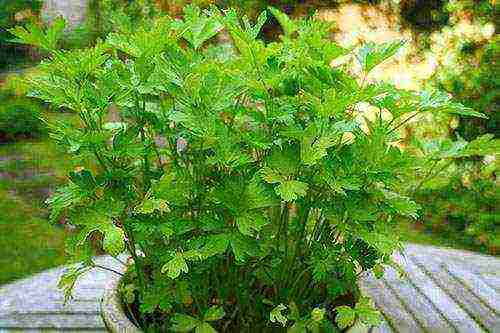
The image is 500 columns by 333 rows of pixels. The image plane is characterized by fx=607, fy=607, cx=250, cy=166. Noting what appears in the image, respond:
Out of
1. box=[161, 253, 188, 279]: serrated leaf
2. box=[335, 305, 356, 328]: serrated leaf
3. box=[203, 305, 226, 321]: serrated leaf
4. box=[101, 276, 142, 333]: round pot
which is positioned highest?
box=[161, 253, 188, 279]: serrated leaf

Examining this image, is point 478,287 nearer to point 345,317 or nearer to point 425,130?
point 345,317

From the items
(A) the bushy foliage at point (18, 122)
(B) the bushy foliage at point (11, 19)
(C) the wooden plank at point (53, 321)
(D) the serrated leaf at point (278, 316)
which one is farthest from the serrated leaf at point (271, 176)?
(B) the bushy foliage at point (11, 19)

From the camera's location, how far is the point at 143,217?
1.03 m

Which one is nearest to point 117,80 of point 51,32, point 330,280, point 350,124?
point 51,32

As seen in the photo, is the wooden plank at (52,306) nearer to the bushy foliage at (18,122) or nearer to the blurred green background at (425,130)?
the blurred green background at (425,130)

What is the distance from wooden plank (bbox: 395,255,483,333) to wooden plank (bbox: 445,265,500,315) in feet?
0.32

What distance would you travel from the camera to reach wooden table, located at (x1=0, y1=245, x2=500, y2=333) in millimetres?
1547

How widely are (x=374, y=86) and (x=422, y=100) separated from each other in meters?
0.12

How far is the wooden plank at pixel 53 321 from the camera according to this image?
5.00 feet

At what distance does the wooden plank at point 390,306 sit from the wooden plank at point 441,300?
3.9 inches

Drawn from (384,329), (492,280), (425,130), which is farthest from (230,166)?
(425,130)

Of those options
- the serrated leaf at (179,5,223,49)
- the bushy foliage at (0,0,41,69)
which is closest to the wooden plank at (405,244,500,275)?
the serrated leaf at (179,5,223,49)

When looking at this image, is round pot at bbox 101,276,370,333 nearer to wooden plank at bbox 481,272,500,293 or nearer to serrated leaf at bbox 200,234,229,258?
serrated leaf at bbox 200,234,229,258

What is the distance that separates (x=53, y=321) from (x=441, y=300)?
1.04m
